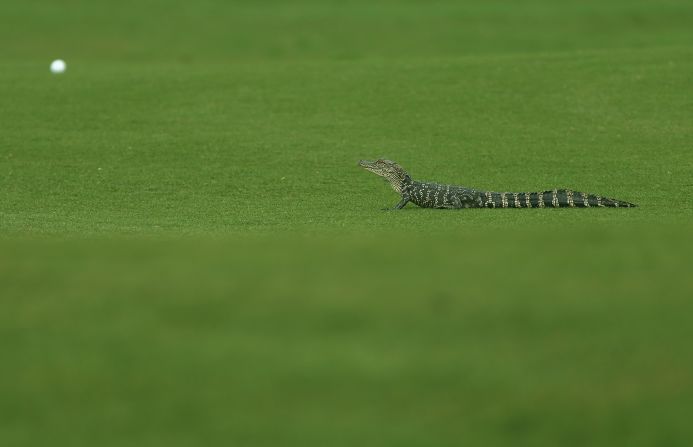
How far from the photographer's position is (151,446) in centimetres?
609

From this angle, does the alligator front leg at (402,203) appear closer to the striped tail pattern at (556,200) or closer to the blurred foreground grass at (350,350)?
the striped tail pattern at (556,200)

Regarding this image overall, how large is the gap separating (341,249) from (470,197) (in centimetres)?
532

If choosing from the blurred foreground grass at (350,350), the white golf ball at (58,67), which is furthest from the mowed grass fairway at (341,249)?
the white golf ball at (58,67)

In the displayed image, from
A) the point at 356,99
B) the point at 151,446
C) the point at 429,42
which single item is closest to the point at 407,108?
the point at 356,99

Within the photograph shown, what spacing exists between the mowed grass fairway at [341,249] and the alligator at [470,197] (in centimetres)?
24

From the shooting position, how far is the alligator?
13.8 metres

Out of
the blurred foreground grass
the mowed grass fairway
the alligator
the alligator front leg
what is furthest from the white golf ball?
the blurred foreground grass

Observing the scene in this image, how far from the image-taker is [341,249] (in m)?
9.02

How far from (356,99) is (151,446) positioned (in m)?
15.2

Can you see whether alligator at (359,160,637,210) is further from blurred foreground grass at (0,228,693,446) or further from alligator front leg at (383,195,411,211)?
blurred foreground grass at (0,228,693,446)

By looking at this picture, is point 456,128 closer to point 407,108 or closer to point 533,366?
point 407,108

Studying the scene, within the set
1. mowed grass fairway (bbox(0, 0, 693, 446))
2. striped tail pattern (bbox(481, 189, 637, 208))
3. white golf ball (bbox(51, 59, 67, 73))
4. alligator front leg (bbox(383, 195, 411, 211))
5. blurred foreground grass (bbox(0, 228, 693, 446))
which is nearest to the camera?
blurred foreground grass (bbox(0, 228, 693, 446))

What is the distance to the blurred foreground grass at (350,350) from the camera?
625cm

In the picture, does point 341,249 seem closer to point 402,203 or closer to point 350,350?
point 350,350
